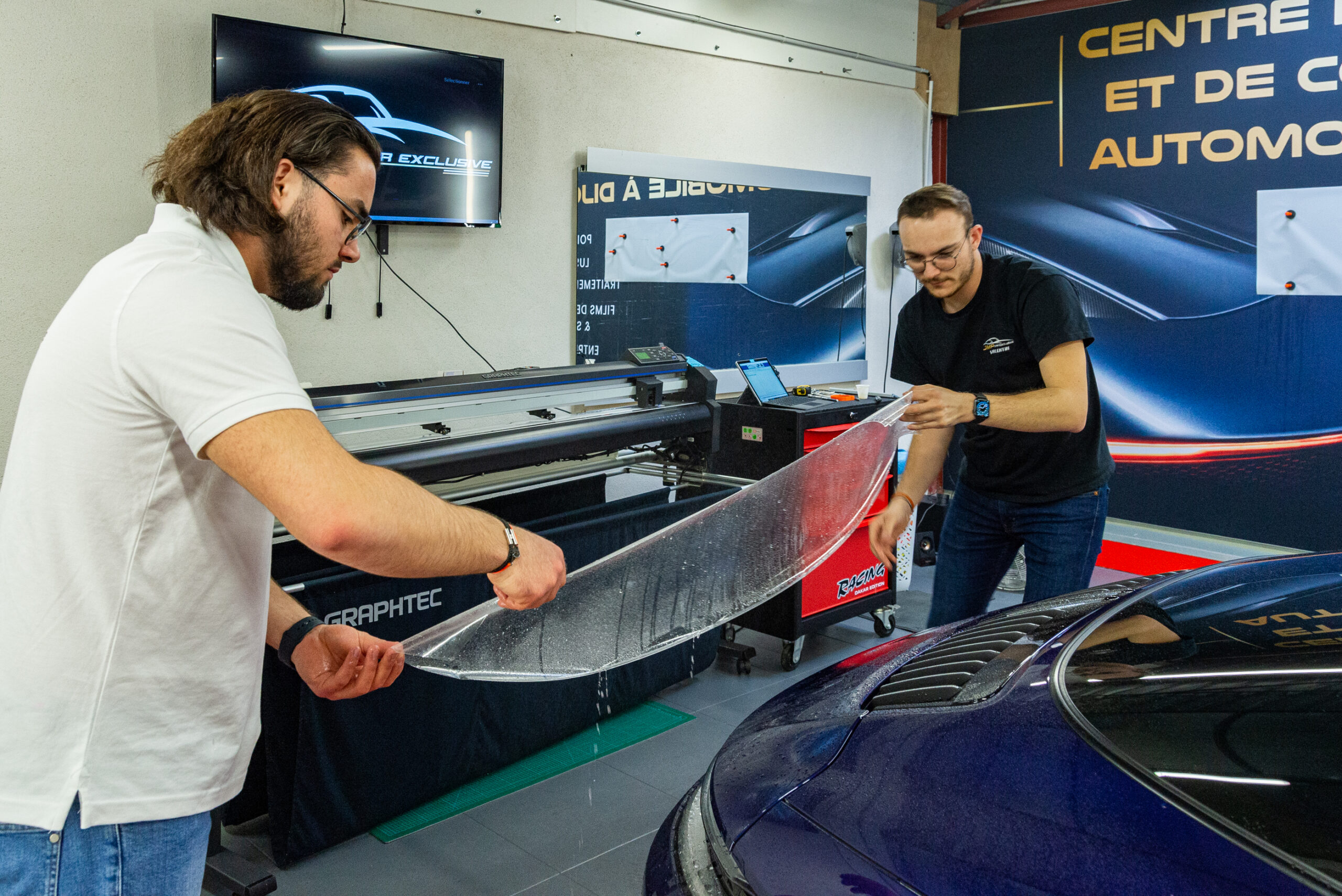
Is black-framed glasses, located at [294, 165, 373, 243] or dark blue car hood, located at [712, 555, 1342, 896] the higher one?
black-framed glasses, located at [294, 165, 373, 243]

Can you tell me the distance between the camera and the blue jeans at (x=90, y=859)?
1048 millimetres

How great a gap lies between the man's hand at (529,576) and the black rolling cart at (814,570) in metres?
2.56

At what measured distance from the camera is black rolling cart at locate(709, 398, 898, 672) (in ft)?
12.8

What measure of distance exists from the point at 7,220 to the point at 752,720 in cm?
287

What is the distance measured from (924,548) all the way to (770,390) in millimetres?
1324

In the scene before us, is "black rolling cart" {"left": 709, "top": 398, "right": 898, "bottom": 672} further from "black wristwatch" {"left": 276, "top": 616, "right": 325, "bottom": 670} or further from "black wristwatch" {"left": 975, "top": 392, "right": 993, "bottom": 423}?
"black wristwatch" {"left": 276, "top": 616, "right": 325, "bottom": 670}

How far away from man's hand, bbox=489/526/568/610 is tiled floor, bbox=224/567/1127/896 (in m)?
1.49

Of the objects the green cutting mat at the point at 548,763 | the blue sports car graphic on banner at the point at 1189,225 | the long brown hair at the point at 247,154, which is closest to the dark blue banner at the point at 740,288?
the blue sports car graphic on banner at the point at 1189,225

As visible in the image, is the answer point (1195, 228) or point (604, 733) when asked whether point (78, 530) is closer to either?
point (604, 733)

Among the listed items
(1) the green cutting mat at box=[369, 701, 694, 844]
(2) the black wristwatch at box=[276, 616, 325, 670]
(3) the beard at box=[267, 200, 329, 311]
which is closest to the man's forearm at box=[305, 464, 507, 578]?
(3) the beard at box=[267, 200, 329, 311]

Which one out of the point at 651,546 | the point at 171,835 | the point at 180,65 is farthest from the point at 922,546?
the point at 171,835

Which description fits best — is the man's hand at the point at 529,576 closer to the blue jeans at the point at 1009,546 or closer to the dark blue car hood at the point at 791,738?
the dark blue car hood at the point at 791,738

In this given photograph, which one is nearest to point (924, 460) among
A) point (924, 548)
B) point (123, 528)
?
point (123, 528)

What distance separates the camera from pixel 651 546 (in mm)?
2045
